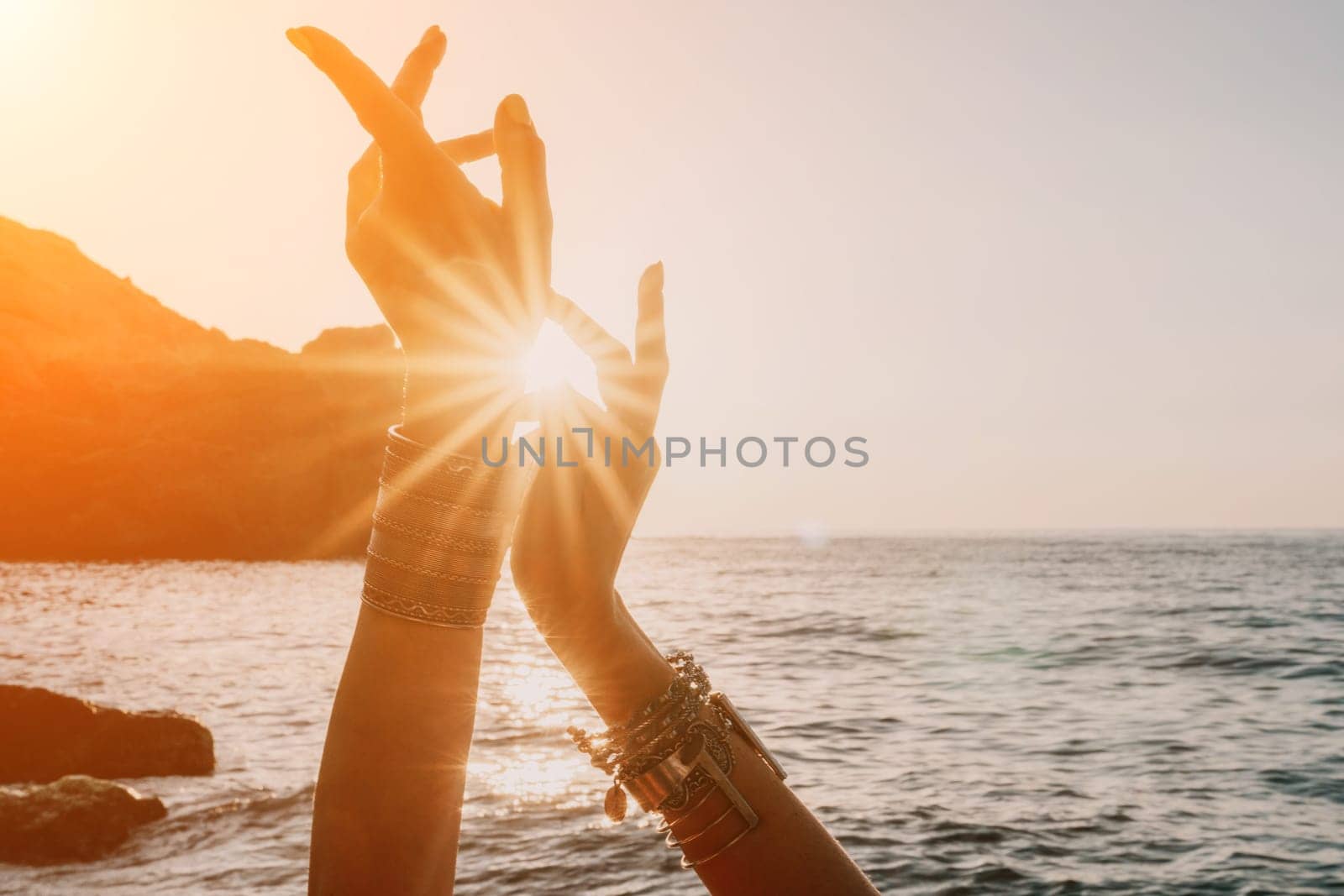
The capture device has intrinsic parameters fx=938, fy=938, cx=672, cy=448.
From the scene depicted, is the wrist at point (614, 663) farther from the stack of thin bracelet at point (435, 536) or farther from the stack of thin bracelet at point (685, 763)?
the stack of thin bracelet at point (435, 536)

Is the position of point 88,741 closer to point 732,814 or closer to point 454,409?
point 732,814

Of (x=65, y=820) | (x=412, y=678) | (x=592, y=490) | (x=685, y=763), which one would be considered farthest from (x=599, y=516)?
(x=65, y=820)

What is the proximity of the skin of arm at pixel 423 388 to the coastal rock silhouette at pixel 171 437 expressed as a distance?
11493 centimetres

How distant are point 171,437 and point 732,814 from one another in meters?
127

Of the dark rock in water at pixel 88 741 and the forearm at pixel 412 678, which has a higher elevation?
the forearm at pixel 412 678

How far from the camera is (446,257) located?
1252mm

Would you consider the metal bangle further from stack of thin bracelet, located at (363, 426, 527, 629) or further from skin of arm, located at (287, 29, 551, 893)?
stack of thin bracelet, located at (363, 426, 527, 629)

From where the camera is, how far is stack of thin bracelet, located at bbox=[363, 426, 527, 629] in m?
1.25

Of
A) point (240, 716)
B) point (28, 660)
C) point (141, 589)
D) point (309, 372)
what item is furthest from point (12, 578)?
point (309, 372)

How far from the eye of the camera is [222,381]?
4722 inches

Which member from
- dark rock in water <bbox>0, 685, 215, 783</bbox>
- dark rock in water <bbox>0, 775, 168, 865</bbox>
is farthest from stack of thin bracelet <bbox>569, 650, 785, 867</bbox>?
dark rock in water <bbox>0, 685, 215, 783</bbox>

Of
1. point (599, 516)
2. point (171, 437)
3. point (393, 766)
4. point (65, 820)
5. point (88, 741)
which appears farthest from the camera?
point (171, 437)

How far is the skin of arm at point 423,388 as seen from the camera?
1167 mm

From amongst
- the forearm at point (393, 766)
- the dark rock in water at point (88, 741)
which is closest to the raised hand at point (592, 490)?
the forearm at point (393, 766)
